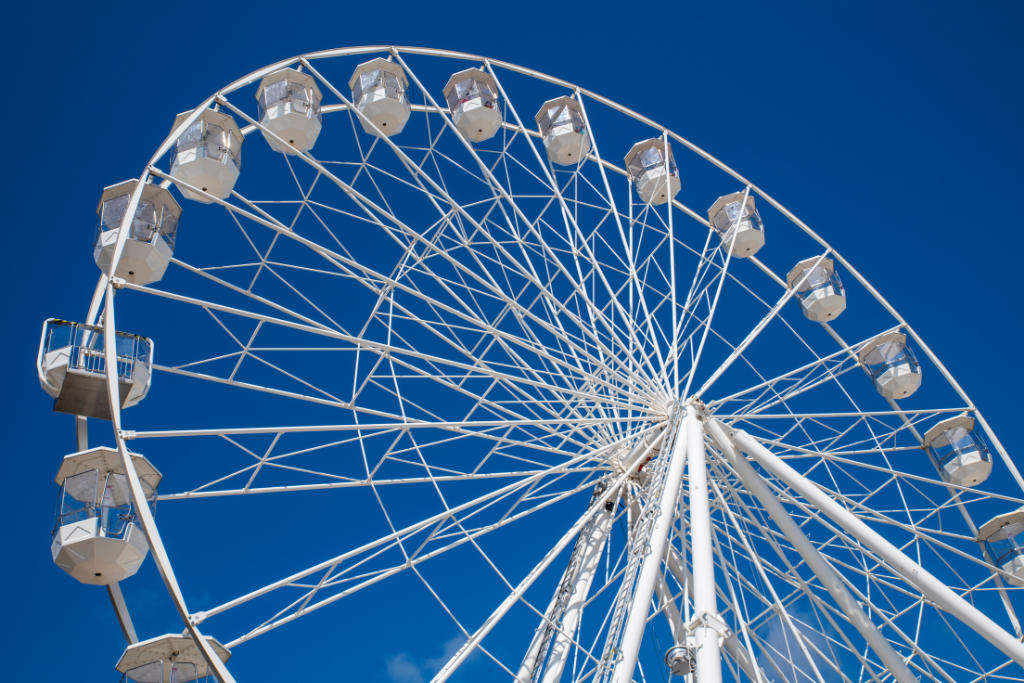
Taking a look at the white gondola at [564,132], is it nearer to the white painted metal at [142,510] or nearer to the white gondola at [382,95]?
the white gondola at [382,95]

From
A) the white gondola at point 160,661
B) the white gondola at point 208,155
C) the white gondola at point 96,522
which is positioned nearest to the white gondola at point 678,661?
the white gondola at point 160,661

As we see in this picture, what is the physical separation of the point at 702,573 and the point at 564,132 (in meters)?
9.24

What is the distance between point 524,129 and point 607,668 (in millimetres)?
9149

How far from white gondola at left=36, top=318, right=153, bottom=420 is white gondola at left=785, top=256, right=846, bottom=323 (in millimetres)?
11401

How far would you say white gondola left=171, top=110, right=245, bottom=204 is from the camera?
12.1 m

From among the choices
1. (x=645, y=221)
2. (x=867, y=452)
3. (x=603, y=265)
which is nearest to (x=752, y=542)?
(x=867, y=452)

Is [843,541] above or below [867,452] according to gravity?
below

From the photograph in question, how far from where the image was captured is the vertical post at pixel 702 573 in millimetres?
8703

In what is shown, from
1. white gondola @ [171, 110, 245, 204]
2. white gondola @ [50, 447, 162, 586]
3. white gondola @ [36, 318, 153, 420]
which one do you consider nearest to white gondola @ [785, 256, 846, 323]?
white gondola @ [171, 110, 245, 204]

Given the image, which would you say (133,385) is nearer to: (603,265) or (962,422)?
(603,265)

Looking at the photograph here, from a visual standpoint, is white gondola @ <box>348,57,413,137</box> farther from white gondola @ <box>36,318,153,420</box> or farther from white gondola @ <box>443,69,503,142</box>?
white gondola @ <box>36,318,153,420</box>

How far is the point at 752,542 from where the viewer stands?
499 inches

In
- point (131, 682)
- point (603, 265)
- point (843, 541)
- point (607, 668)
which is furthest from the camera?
point (603, 265)

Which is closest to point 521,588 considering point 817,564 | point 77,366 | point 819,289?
point 817,564
